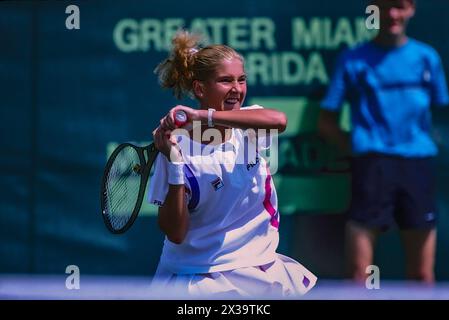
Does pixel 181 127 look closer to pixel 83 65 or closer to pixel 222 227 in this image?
pixel 222 227

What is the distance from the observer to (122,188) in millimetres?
4801

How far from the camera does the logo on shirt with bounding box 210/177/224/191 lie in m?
4.23

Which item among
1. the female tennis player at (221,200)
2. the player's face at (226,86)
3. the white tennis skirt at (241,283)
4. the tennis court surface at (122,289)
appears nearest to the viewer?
the female tennis player at (221,200)

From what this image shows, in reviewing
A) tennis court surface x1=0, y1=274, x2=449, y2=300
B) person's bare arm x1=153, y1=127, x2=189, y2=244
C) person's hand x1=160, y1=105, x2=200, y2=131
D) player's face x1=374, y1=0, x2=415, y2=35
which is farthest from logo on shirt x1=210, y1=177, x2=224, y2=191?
player's face x1=374, y1=0, x2=415, y2=35

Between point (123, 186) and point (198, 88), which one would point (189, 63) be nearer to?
point (198, 88)

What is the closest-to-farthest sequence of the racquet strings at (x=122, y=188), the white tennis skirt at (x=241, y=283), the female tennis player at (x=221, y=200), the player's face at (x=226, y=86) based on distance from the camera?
the female tennis player at (x=221, y=200)
the white tennis skirt at (x=241, y=283)
the player's face at (x=226, y=86)
the racquet strings at (x=122, y=188)

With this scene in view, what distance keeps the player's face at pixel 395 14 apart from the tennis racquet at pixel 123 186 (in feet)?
4.74

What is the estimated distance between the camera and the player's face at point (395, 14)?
555 centimetres

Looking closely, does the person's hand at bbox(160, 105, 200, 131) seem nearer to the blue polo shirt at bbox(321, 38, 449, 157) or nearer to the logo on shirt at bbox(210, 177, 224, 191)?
the logo on shirt at bbox(210, 177, 224, 191)

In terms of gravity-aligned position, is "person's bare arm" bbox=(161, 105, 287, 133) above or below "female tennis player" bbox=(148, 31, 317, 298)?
above

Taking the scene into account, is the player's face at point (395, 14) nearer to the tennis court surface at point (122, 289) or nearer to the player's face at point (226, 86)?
the tennis court surface at point (122, 289)

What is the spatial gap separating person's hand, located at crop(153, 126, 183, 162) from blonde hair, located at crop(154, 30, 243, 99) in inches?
15.2

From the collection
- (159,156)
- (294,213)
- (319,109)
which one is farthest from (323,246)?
(159,156)

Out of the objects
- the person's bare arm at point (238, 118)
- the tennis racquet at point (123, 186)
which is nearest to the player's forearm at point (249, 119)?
the person's bare arm at point (238, 118)
